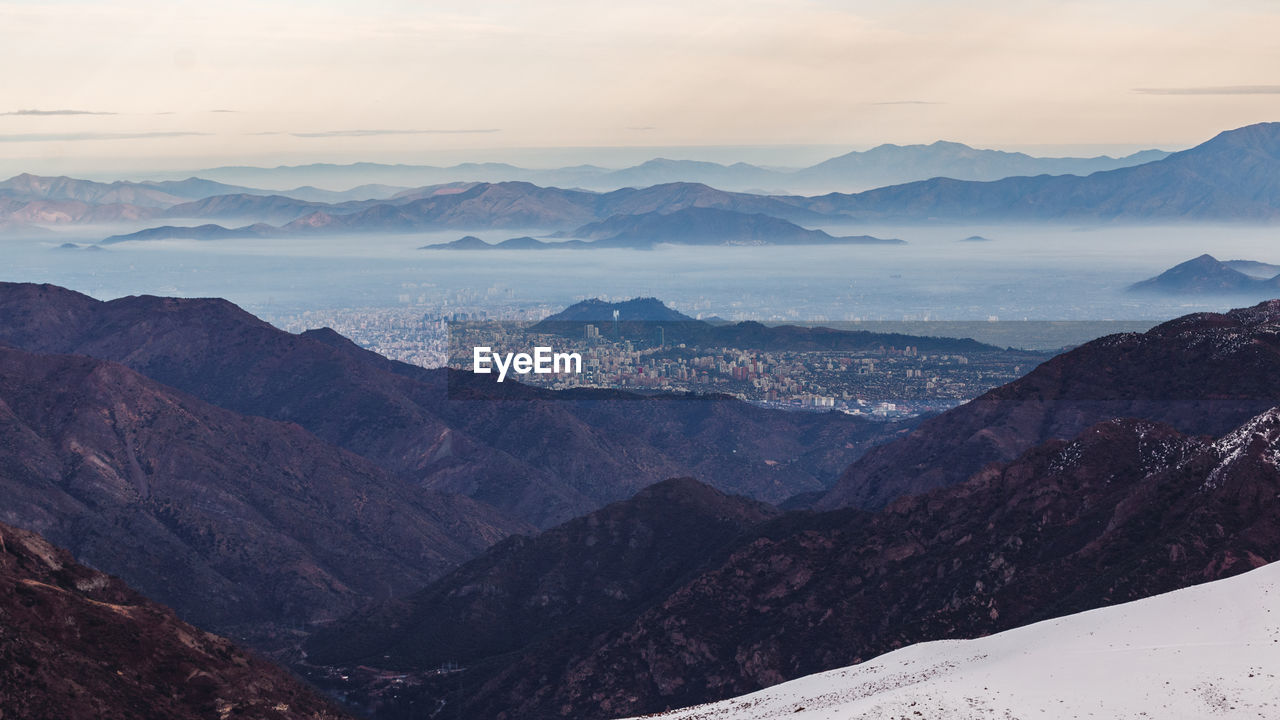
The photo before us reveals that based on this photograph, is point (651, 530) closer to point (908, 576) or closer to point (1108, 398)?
point (908, 576)

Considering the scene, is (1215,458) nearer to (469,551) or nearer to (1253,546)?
(1253,546)

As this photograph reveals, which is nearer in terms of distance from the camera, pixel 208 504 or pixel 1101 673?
pixel 1101 673

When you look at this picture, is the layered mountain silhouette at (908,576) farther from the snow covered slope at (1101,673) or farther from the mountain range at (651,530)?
the snow covered slope at (1101,673)

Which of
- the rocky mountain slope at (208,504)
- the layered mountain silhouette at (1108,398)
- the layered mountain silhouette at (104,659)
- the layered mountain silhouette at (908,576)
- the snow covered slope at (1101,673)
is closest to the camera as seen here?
the snow covered slope at (1101,673)

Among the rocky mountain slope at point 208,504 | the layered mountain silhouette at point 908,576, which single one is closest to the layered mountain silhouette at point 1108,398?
the layered mountain silhouette at point 908,576

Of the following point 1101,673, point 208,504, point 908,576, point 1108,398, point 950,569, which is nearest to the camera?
point 1101,673

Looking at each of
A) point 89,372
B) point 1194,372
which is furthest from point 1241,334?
point 89,372

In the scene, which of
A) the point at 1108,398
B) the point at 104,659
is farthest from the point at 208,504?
the point at 104,659

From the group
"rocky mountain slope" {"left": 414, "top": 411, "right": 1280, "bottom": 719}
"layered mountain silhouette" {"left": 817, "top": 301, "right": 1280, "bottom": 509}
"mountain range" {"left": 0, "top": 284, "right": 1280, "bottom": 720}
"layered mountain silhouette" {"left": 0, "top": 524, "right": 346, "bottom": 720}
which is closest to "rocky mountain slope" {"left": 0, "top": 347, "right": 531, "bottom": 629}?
"mountain range" {"left": 0, "top": 284, "right": 1280, "bottom": 720}

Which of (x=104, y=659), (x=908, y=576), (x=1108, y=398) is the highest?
(x=1108, y=398)
